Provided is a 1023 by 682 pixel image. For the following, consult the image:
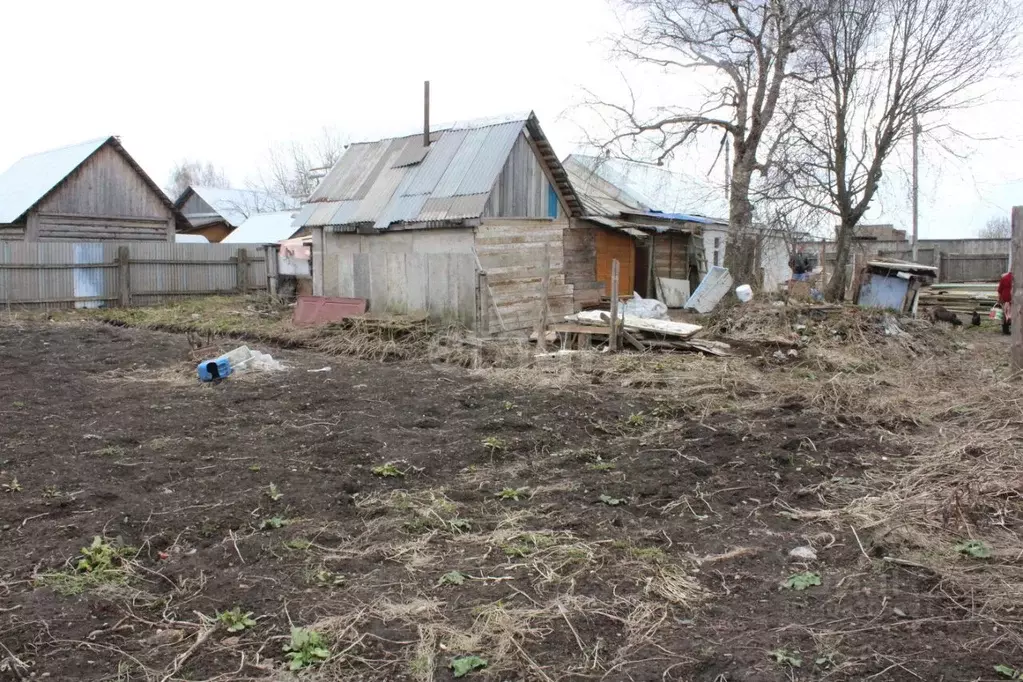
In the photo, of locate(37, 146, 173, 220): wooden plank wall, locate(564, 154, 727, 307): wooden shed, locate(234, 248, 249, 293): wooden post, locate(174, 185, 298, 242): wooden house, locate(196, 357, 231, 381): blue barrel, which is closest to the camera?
locate(196, 357, 231, 381): blue barrel

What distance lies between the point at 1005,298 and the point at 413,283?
11993mm

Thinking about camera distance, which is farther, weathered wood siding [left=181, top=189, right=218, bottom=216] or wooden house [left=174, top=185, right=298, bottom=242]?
weathered wood siding [left=181, top=189, right=218, bottom=216]

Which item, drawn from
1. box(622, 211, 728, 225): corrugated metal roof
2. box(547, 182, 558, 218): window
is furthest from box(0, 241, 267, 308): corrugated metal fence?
box(622, 211, 728, 225): corrugated metal roof

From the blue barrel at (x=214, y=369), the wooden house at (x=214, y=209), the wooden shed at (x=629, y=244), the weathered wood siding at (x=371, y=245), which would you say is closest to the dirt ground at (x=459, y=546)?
the blue barrel at (x=214, y=369)

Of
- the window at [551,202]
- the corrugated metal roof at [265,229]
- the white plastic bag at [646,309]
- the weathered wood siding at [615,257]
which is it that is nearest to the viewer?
the window at [551,202]

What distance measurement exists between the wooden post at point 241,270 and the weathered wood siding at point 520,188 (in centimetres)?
1110

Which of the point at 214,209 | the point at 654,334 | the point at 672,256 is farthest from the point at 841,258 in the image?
the point at 214,209

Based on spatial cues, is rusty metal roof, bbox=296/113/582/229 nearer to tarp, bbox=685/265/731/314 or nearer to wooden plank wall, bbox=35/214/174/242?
tarp, bbox=685/265/731/314

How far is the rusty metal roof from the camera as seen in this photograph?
1461cm

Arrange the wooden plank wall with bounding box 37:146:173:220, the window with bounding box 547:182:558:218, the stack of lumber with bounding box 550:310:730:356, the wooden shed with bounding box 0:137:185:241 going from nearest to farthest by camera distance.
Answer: the stack of lumber with bounding box 550:310:730:356
the window with bounding box 547:182:558:218
the wooden shed with bounding box 0:137:185:241
the wooden plank wall with bounding box 37:146:173:220

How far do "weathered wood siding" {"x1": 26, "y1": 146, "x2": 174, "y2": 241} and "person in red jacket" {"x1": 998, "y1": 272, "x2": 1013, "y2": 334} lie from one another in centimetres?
2436

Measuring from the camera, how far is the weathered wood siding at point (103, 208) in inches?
931

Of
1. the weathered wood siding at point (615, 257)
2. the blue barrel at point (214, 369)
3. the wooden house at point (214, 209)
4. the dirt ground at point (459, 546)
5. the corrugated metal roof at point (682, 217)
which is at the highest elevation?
the wooden house at point (214, 209)

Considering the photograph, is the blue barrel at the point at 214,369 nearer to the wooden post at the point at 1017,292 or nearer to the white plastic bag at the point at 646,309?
the white plastic bag at the point at 646,309
